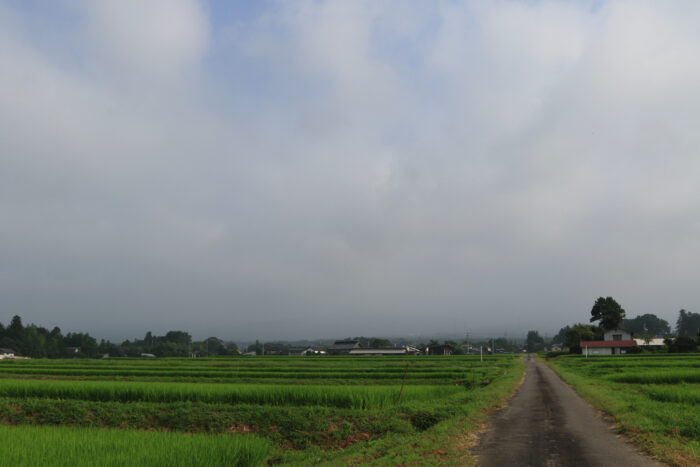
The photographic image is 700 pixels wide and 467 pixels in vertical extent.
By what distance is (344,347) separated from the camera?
132750 mm

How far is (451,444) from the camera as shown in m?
12.4

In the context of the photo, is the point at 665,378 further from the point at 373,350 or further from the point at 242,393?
the point at 373,350

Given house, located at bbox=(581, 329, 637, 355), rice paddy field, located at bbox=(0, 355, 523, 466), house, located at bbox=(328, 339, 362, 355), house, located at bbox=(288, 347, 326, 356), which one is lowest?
house, located at bbox=(288, 347, 326, 356)

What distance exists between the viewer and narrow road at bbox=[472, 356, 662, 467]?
10633mm

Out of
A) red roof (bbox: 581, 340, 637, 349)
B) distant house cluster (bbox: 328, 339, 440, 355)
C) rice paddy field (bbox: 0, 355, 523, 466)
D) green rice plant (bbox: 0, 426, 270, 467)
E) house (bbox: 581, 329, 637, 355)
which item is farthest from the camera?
distant house cluster (bbox: 328, 339, 440, 355)

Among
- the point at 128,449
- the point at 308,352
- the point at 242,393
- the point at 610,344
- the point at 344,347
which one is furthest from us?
the point at 308,352

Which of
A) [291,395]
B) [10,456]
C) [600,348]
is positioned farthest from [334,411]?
[600,348]

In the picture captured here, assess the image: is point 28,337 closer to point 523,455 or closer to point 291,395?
point 291,395

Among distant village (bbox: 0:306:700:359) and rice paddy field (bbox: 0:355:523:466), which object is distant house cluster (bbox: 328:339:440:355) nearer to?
distant village (bbox: 0:306:700:359)

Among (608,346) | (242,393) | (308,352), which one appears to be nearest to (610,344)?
(608,346)

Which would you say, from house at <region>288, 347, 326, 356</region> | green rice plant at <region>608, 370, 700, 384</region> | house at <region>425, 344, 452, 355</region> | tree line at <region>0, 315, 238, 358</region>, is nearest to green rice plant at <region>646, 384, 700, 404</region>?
green rice plant at <region>608, 370, 700, 384</region>

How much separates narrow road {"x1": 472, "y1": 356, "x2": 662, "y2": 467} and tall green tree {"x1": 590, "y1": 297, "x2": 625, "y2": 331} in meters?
92.3

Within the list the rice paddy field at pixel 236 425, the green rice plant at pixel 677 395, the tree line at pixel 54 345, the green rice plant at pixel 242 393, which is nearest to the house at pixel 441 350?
the tree line at pixel 54 345

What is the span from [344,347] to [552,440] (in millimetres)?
123232
